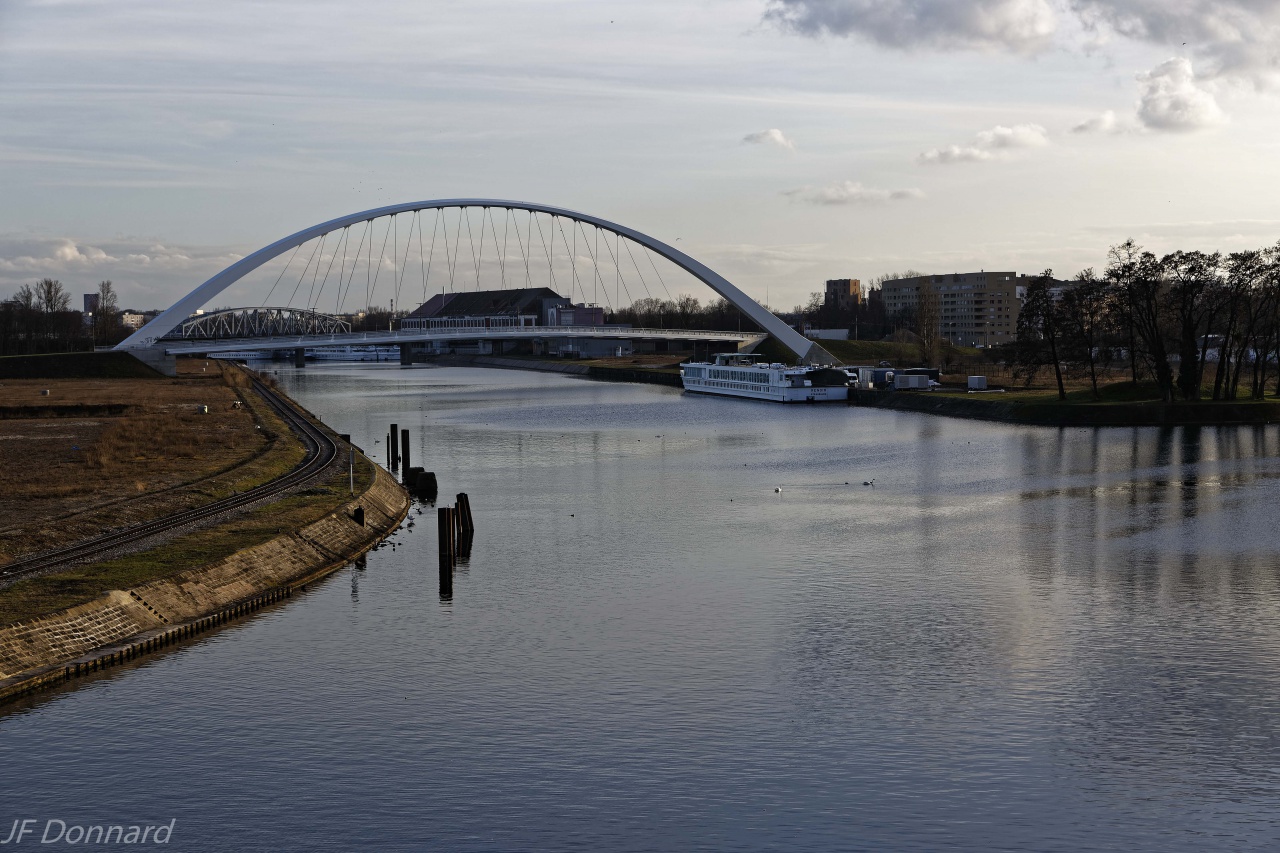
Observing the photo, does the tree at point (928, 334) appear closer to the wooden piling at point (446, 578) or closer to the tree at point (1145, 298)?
the tree at point (1145, 298)

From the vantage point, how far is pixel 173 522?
28.9 meters

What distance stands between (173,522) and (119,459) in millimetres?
13694

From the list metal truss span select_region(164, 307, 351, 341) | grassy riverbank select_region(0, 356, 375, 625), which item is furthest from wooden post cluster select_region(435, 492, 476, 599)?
metal truss span select_region(164, 307, 351, 341)

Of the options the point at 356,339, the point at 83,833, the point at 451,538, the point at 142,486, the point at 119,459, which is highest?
the point at 356,339

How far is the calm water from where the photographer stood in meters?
14.5

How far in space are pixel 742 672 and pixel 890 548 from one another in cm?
1140

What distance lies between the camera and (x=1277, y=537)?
31391 mm

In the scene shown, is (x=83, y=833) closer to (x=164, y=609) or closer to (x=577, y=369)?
(x=164, y=609)

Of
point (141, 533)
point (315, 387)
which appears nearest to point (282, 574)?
point (141, 533)

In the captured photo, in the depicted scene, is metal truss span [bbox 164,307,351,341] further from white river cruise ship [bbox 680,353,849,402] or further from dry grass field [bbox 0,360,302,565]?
dry grass field [bbox 0,360,302,565]

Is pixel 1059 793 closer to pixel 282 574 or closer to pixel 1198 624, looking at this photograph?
pixel 1198 624

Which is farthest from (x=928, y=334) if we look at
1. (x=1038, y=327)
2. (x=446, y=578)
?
(x=446, y=578)

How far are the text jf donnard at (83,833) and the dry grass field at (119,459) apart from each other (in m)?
11.7

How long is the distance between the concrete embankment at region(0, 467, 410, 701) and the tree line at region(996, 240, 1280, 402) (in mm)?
46247
